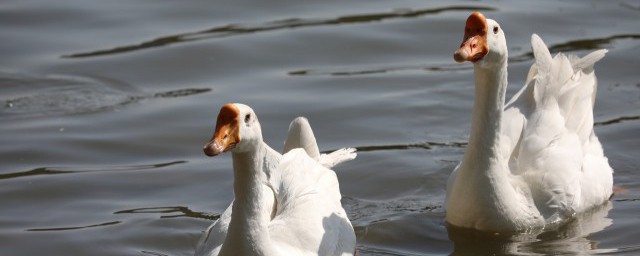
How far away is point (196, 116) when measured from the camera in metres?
10.5

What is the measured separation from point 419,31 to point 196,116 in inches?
128

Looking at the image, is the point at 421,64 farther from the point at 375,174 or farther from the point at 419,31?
the point at 375,174

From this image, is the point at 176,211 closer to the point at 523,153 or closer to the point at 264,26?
the point at 523,153

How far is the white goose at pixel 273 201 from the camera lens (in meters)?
5.92

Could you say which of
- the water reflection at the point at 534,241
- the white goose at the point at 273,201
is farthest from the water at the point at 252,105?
the white goose at the point at 273,201

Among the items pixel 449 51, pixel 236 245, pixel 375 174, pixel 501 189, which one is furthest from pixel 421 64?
pixel 236 245

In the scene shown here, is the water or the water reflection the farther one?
the water

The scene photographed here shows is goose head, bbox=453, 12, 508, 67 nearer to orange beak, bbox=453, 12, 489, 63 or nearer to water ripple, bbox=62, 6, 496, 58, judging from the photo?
orange beak, bbox=453, 12, 489, 63

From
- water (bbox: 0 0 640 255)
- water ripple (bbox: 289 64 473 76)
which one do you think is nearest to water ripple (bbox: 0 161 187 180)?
water (bbox: 0 0 640 255)

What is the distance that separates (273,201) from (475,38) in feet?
5.21

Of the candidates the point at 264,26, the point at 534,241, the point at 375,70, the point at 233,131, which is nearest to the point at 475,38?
the point at 534,241

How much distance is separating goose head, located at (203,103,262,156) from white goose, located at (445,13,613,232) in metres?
1.67

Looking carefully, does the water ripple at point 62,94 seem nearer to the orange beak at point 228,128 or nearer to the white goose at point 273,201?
the white goose at point 273,201

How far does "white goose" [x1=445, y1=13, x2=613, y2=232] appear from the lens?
765 centimetres
